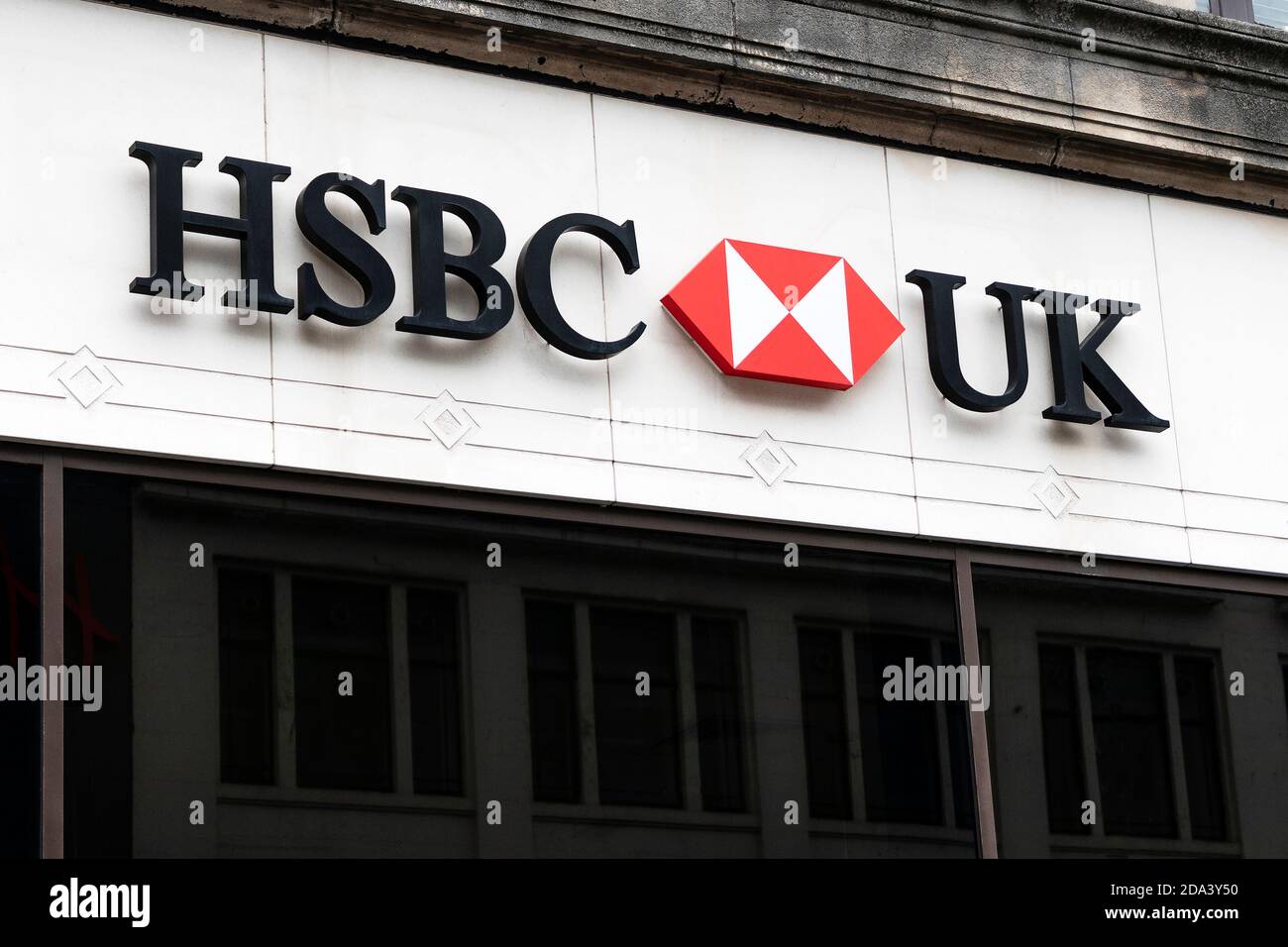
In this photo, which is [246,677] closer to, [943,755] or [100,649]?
[100,649]

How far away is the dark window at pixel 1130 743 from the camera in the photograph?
12633 mm

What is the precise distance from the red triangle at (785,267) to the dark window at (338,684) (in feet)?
9.85

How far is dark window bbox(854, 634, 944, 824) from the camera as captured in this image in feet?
39.4

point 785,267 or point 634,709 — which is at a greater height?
point 785,267

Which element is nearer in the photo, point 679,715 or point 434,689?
Answer: point 434,689

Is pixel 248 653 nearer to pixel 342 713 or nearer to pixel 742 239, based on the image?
pixel 342 713

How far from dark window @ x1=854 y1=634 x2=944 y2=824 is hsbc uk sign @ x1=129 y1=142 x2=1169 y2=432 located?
5.04 feet

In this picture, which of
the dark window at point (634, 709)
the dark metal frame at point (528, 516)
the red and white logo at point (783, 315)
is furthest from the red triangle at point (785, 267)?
the dark window at point (634, 709)

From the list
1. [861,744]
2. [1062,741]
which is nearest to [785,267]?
[861,744]

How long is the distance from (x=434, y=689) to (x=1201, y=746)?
478cm

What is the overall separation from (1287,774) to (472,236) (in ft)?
19.2

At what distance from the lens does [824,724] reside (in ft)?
39.3

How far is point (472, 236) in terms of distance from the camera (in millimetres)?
11883
